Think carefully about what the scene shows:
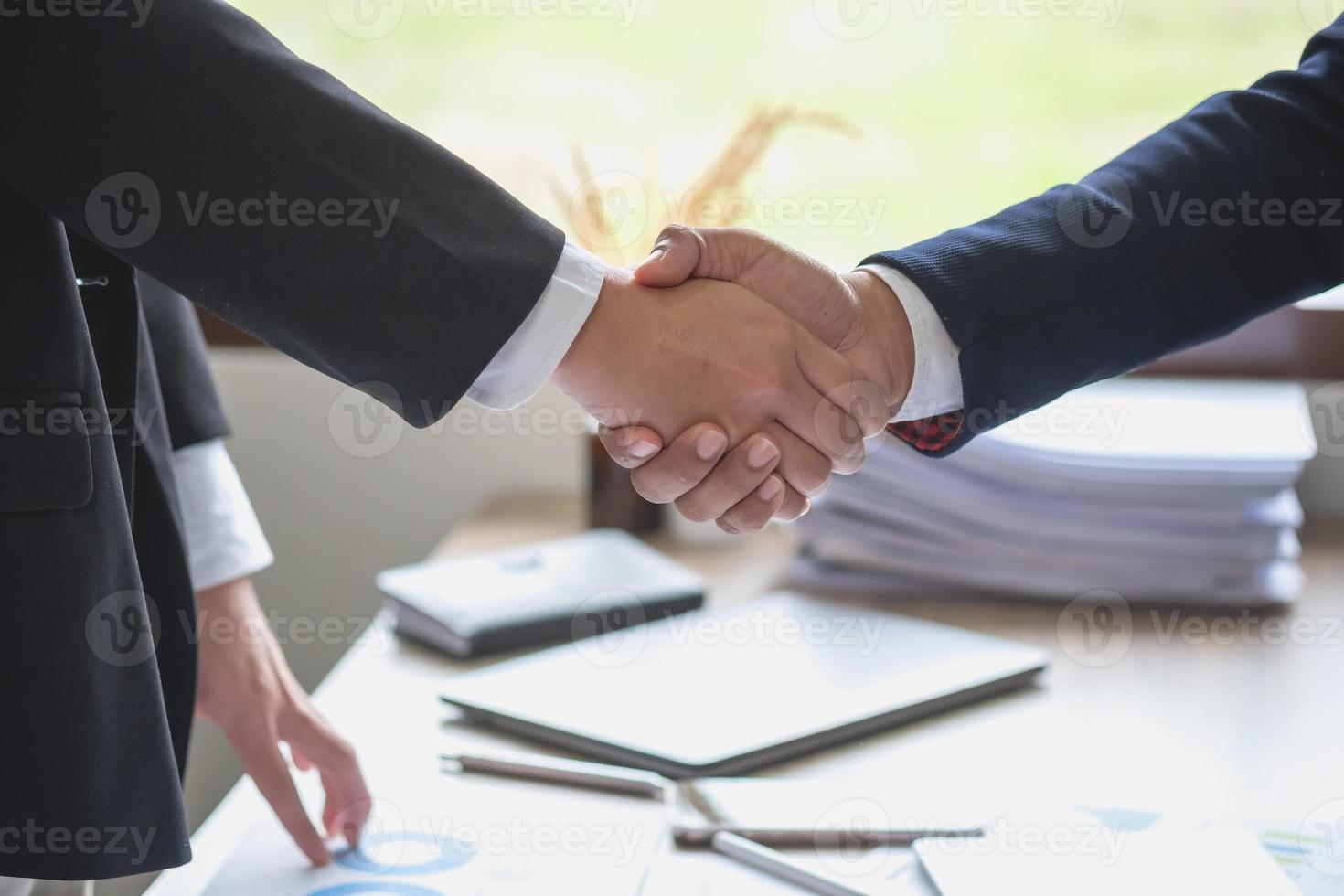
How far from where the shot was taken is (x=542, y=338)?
85 cm

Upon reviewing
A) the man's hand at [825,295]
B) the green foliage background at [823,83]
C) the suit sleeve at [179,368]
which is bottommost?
the suit sleeve at [179,368]

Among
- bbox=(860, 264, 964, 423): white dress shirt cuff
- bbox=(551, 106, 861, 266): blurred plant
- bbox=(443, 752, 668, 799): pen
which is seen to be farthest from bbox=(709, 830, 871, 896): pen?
bbox=(551, 106, 861, 266): blurred plant

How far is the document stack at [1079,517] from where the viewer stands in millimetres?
1281

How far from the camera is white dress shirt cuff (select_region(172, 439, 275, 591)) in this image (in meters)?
0.99

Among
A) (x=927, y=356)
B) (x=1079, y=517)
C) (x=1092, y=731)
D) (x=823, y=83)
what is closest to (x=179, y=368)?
(x=927, y=356)

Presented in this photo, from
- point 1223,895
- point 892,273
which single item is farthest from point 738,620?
point 1223,895

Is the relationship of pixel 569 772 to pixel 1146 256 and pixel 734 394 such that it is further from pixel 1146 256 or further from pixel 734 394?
pixel 1146 256

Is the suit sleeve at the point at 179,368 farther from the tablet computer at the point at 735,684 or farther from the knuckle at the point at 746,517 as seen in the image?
the knuckle at the point at 746,517

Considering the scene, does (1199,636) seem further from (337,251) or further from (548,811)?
(337,251)

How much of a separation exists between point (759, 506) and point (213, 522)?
1.48 feet

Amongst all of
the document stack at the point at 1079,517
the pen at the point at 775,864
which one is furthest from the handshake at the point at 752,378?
the pen at the point at 775,864

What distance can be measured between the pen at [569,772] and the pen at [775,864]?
92 millimetres

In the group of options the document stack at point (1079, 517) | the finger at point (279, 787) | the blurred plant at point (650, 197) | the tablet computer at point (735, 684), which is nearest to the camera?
the finger at point (279, 787)

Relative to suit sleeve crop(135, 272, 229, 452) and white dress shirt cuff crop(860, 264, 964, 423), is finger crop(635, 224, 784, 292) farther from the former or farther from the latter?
suit sleeve crop(135, 272, 229, 452)
